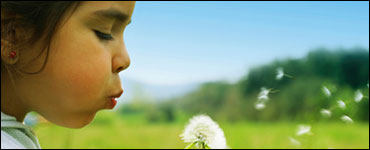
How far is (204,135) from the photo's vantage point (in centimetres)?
109

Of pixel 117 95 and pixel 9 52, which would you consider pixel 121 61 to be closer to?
pixel 117 95

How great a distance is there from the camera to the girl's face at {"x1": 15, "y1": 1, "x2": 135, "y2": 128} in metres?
0.82

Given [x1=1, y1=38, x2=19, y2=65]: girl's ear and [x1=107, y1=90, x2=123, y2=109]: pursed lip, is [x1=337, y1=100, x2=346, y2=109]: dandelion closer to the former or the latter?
[x1=107, y1=90, x2=123, y2=109]: pursed lip

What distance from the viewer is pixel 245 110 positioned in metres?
6.64

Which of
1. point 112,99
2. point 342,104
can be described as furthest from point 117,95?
point 342,104

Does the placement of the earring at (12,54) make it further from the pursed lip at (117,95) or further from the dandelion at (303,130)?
the dandelion at (303,130)

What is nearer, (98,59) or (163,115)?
(98,59)

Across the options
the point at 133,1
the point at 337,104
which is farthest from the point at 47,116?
the point at 337,104

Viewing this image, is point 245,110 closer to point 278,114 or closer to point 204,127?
point 278,114

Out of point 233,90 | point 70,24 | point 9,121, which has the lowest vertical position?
point 9,121

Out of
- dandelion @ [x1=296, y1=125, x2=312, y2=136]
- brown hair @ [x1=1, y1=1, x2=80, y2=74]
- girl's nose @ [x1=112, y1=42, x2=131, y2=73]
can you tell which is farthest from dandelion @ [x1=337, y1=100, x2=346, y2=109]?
brown hair @ [x1=1, y1=1, x2=80, y2=74]

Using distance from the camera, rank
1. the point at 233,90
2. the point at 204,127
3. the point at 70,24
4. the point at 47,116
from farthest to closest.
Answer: the point at 233,90, the point at 204,127, the point at 47,116, the point at 70,24

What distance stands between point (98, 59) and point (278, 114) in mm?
5492

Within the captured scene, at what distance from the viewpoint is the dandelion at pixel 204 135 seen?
1.08 m
